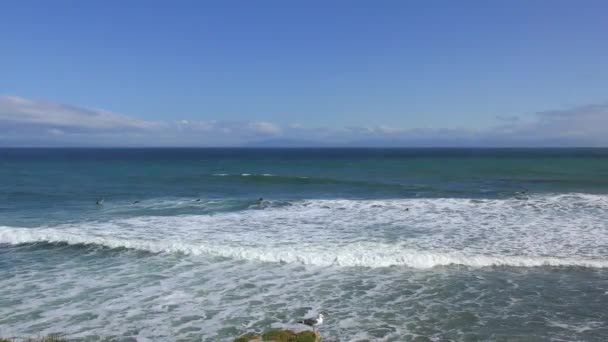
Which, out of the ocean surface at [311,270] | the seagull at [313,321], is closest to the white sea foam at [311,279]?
the ocean surface at [311,270]

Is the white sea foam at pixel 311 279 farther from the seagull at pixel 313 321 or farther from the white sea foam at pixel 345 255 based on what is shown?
the seagull at pixel 313 321

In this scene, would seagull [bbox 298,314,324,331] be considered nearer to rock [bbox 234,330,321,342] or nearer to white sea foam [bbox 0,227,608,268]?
rock [bbox 234,330,321,342]

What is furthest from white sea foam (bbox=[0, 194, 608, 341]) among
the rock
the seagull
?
the rock

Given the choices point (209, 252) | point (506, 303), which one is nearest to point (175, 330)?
point (209, 252)

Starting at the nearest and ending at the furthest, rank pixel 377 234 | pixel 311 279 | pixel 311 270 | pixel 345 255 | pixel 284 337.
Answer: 1. pixel 284 337
2. pixel 311 279
3. pixel 311 270
4. pixel 345 255
5. pixel 377 234

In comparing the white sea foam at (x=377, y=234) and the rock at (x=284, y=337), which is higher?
the rock at (x=284, y=337)

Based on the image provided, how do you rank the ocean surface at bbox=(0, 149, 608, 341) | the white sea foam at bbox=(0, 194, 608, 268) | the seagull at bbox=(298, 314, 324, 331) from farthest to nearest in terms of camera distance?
the white sea foam at bbox=(0, 194, 608, 268) < the ocean surface at bbox=(0, 149, 608, 341) < the seagull at bbox=(298, 314, 324, 331)

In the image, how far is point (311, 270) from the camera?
1445cm

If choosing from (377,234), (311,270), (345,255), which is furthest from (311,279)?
(377,234)

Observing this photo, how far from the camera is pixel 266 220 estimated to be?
23.2 metres

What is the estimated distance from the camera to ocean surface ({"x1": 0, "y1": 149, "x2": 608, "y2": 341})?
10.2 meters

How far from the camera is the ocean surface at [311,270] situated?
10188mm

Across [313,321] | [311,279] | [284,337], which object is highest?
[284,337]

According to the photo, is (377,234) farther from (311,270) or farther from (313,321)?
(313,321)
